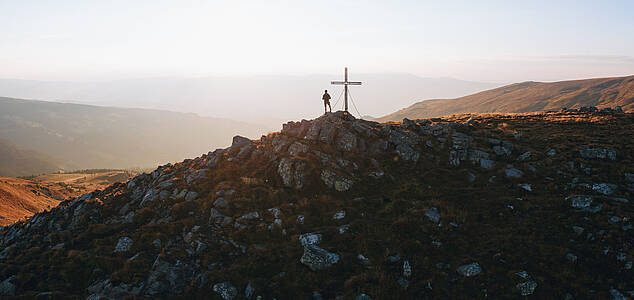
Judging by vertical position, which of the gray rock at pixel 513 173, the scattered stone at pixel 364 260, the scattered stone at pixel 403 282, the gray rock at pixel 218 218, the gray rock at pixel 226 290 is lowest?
the gray rock at pixel 226 290

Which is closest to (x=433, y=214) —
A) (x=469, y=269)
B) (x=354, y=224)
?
(x=469, y=269)

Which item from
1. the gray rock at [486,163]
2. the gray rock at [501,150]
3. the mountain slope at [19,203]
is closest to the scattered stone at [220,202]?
the gray rock at [486,163]

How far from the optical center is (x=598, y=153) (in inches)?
1024

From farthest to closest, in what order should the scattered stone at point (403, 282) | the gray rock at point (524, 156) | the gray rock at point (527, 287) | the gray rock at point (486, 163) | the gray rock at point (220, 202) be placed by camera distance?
the gray rock at point (524, 156)
the gray rock at point (486, 163)
the gray rock at point (220, 202)
the scattered stone at point (403, 282)
the gray rock at point (527, 287)

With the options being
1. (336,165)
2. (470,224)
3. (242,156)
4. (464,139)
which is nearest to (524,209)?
(470,224)

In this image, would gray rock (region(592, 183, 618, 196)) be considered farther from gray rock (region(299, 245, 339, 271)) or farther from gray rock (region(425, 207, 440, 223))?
gray rock (region(299, 245, 339, 271))

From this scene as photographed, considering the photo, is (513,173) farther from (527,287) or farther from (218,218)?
(218,218)

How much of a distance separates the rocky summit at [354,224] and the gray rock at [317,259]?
108 mm

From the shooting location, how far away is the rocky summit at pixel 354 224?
49.3ft

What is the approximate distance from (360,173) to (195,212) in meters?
14.2

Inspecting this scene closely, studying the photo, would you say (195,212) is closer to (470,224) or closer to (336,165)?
(336,165)

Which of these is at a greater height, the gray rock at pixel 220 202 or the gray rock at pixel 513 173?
the gray rock at pixel 513 173

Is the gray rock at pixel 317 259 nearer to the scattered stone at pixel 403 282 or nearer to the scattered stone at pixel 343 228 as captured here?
the scattered stone at pixel 343 228

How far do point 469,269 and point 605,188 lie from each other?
1480 cm
